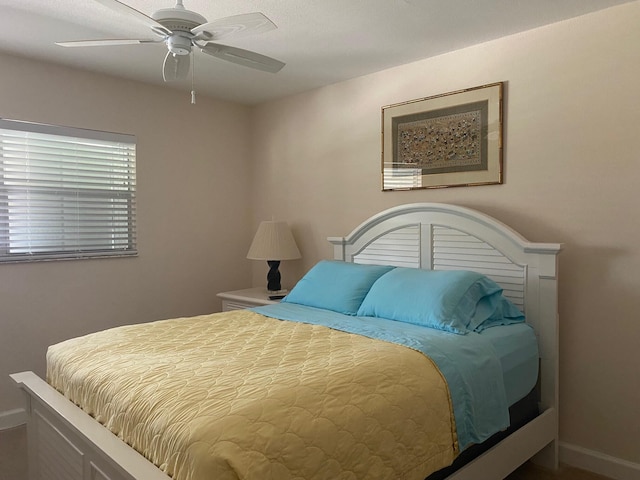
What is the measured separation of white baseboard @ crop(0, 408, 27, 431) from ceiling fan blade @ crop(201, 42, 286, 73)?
2.57 m

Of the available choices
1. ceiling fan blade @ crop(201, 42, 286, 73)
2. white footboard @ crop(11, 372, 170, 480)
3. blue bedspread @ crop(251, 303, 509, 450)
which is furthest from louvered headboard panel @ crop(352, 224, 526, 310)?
white footboard @ crop(11, 372, 170, 480)

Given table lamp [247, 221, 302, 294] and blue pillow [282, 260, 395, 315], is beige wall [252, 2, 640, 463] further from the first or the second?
table lamp [247, 221, 302, 294]

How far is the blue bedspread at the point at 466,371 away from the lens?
183 centimetres

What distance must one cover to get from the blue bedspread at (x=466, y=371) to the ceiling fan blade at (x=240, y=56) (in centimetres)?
132

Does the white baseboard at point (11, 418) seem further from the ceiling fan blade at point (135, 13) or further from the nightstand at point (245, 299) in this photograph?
the ceiling fan blade at point (135, 13)

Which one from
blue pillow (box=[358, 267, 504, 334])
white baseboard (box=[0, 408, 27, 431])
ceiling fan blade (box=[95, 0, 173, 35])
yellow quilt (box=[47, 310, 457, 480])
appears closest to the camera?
yellow quilt (box=[47, 310, 457, 480])

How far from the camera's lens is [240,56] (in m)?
2.15

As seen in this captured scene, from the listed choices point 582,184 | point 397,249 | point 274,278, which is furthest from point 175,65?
point 582,184

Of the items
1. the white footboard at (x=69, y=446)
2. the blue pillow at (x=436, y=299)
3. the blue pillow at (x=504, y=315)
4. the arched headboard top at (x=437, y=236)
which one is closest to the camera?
the white footboard at (x=69, y=446)

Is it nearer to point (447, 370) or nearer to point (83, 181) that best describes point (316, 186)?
point (83, 181)

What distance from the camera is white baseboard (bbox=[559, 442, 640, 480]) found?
7.68 feet

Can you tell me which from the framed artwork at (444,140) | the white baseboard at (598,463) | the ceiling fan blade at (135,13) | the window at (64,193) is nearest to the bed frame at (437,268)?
the white baseboard at (598,463)

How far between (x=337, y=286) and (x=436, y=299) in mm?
698

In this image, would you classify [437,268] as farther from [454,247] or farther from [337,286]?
[337,286]
